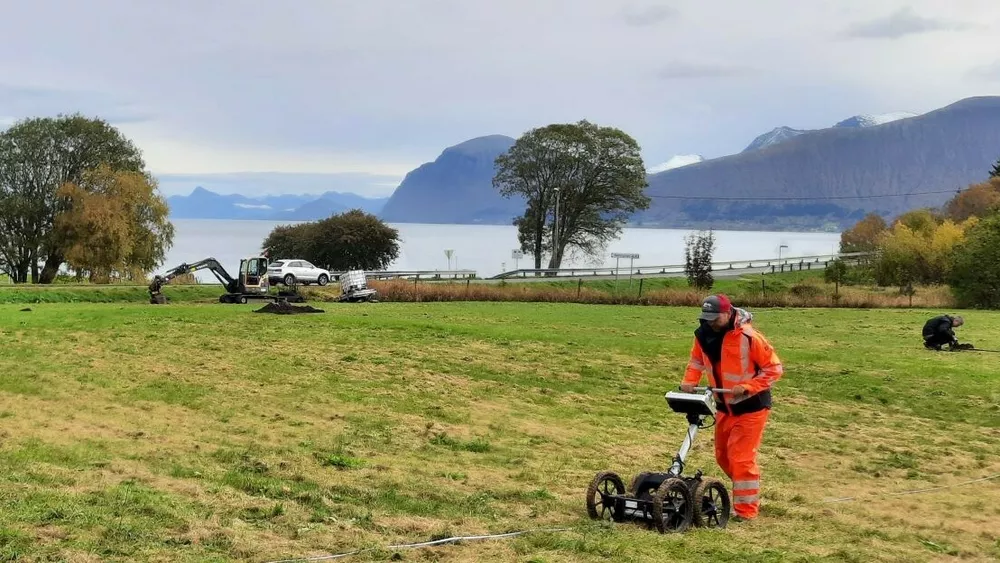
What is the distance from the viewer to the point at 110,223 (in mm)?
57219

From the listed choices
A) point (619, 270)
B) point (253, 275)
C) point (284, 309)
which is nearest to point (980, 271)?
point (619, 270)

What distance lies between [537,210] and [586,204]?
495cm

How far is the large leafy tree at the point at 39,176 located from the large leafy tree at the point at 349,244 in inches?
848

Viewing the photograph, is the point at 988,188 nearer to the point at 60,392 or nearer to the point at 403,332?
the point at 403,332

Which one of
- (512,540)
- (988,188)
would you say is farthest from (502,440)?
(988,188)

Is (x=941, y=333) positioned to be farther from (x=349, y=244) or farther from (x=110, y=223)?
(x=349, y=244)

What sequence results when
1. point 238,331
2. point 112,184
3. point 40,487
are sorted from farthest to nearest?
point 112,184, point 238,331, point 40,487

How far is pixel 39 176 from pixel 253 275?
32903 mm

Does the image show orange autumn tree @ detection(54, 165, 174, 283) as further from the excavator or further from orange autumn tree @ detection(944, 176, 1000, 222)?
orange autumn tree @ detection(944, 176, 1000, 222)

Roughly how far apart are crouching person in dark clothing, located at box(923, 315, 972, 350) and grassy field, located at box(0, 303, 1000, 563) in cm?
63

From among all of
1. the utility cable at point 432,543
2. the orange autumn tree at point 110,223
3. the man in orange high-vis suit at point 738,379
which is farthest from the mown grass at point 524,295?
the utility cable at point 432,543

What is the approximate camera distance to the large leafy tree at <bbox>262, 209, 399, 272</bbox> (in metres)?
81.6

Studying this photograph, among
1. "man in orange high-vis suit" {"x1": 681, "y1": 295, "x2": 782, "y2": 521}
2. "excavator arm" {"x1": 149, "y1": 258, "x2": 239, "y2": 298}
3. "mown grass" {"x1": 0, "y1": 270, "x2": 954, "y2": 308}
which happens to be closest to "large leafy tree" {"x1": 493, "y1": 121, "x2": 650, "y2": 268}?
"mown grass" {"x1": 0, "y1": 270, "x2": 954, "y2": 308}

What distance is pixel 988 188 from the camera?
312 ft
